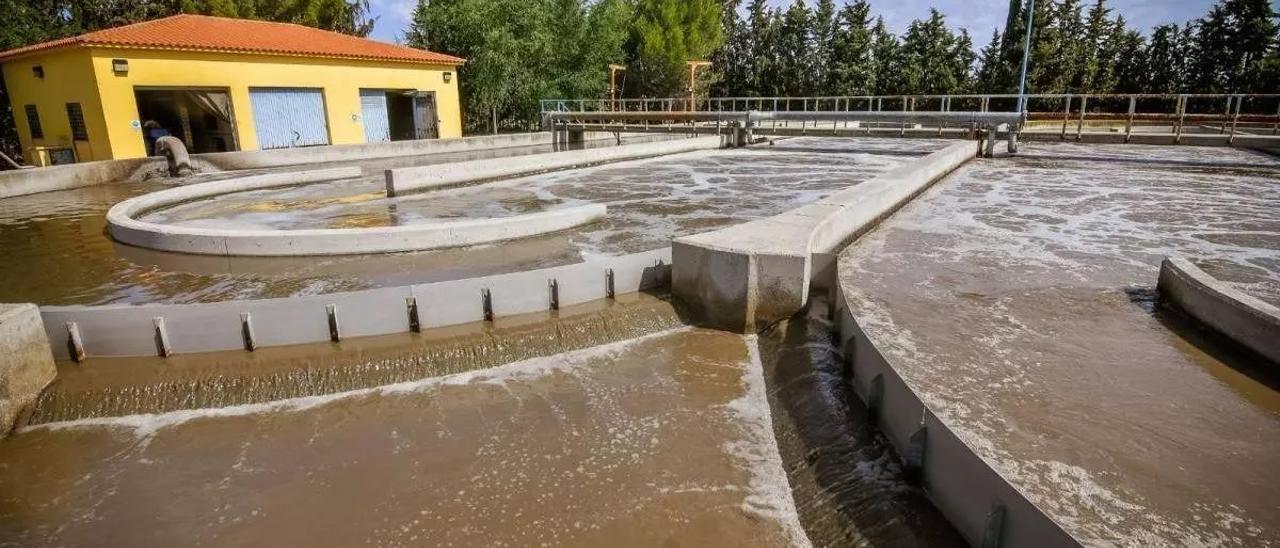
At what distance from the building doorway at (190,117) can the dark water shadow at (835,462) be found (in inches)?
824

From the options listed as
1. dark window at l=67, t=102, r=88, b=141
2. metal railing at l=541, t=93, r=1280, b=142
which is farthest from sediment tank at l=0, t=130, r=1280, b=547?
metal railing at l=541, t=93, r=1280, b=142

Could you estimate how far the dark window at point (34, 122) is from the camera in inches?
811

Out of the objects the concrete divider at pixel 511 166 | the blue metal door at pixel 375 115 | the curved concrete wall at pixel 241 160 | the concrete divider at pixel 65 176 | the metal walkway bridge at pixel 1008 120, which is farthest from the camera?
the blue metal door at pixel 375 115

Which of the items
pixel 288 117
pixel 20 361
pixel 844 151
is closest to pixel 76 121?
pixel 288 117

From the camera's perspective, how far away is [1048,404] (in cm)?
479

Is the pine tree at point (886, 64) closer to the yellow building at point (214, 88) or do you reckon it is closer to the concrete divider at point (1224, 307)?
the yellow building at point (214, 88)

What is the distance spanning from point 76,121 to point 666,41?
32944 millimetres

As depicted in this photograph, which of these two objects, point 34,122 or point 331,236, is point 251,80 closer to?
point 34,122

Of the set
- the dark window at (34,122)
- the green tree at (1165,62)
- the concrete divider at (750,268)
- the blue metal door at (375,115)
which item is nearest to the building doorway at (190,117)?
the dark window at (34,122)

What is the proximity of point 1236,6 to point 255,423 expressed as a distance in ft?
151

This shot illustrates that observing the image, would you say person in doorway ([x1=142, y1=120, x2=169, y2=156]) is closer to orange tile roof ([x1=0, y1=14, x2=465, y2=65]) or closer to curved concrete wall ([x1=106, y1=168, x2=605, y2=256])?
orange tile roof ([x1=0, y1=14, x2=465, y2=65])

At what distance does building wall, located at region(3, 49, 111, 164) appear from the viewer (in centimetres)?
1836

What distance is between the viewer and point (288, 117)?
22.3 meters

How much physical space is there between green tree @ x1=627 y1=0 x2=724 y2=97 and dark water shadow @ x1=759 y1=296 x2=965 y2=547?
4071cm
